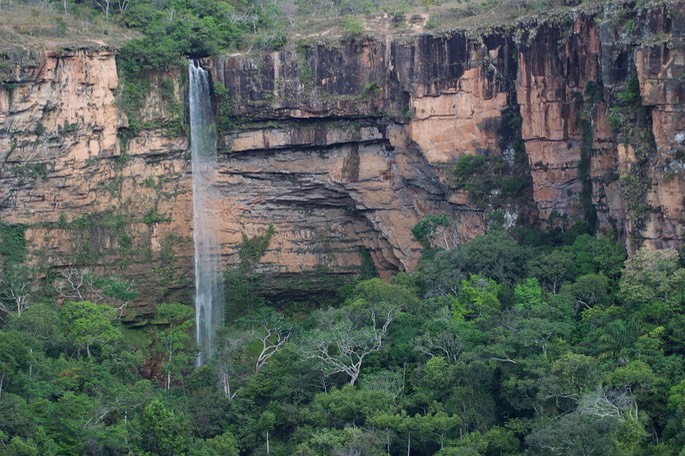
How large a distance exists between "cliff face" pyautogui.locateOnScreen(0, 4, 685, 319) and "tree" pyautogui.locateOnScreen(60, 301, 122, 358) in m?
3.65

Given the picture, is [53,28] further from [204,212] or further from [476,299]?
[476,299]

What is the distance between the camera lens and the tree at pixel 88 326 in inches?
1547

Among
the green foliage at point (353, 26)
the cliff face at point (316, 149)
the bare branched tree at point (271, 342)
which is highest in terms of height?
the green foliage at point (353, 26)

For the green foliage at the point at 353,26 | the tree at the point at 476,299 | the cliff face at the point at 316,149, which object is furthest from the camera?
the green foliage at the point at 353,26

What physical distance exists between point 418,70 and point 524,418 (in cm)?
1209

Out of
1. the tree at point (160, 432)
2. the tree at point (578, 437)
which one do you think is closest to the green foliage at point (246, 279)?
the tree at point (160, 432)

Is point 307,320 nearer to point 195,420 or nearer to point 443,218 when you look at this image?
point 443,218

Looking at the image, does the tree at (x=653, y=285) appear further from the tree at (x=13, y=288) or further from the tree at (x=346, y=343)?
the tree at (x=13, y=288)

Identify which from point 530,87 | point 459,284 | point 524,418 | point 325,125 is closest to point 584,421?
point 524,418

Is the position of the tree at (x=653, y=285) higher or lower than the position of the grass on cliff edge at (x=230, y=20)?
lower

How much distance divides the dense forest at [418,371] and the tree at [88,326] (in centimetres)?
5

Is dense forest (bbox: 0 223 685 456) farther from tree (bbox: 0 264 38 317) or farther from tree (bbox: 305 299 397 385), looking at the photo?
tree (bbox: 0 264 38 317)

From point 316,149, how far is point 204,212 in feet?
11.8

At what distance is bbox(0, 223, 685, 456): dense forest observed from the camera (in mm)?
33281
